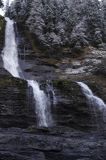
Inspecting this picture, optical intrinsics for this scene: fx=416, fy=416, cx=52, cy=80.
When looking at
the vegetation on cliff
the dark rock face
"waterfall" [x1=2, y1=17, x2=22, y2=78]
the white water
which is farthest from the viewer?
the vegetation on cliff

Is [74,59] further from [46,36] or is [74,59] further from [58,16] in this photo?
[58,16]

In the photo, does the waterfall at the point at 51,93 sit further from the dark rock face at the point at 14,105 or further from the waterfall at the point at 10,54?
A: the waterfall at the point at 10,54

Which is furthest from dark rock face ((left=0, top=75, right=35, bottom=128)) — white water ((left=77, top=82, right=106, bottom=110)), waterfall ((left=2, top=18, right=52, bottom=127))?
white water ((left=77, top=82, right=106, bottom=110))

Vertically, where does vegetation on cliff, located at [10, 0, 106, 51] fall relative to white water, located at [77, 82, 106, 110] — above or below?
above


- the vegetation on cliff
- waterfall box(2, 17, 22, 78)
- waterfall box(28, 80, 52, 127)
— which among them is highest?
the vegetation on cliff

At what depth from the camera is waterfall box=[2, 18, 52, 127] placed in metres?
37.1

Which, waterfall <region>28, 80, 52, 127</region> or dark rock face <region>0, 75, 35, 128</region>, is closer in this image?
dark rock face <region>0, 75, 35, 128</region>

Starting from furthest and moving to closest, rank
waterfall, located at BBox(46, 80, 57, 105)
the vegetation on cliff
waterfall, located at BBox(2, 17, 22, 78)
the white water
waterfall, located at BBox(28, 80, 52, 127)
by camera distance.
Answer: the vegetation on cliff → waterfall, located at BBox(2, 17, 22, 78) → the white water → waterfall, located at BBox(46, 80, 57, 105) → waterfall, located at BBox(28, 80, 52, 127)

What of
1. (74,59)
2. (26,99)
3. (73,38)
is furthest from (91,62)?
(26,99)

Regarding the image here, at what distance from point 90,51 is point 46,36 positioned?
6251mm

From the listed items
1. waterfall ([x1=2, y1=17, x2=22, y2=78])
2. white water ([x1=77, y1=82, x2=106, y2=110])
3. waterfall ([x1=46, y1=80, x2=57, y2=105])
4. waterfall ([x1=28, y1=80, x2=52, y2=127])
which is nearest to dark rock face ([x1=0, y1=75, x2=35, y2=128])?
waterfall ([x1=28, y1=80, x2=52, y2=127])

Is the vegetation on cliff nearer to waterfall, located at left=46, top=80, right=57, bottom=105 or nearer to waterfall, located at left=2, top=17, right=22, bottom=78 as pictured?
waterfall, located at left=2, top=17, right=22, bottom=78

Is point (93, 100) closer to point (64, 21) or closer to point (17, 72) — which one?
point (17, 72)

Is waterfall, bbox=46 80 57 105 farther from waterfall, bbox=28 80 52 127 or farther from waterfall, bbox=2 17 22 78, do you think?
waterfall, bbox=2 17 22 78
